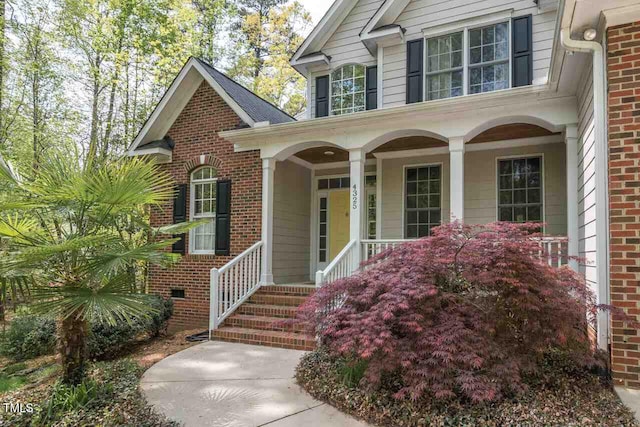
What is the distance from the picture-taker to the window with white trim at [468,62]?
810cm

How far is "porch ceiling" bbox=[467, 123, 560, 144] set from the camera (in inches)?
290

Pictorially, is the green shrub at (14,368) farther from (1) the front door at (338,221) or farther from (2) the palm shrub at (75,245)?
(1) the front door at (338,221)

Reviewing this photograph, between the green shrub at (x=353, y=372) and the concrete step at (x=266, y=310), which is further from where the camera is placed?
the concrete step at (x=266, y=310)

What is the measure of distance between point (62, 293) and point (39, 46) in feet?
46.5

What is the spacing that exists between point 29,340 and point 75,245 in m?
5.33

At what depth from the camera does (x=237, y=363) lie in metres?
5.69

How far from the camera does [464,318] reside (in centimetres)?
412

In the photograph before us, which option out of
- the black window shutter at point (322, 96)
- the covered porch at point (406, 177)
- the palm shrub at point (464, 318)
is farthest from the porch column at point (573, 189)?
the black window shutter at point (322, 96)

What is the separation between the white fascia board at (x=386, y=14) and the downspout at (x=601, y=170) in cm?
516

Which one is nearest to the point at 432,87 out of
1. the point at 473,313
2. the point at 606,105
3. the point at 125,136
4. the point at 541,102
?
the point at 541,102

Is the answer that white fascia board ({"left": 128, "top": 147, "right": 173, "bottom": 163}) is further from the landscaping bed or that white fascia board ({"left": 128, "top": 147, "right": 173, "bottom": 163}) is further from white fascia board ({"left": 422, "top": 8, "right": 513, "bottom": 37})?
the landscaping bed

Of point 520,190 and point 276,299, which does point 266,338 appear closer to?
point 276,299

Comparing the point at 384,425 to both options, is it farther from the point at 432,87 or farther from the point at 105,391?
the point at 432,87

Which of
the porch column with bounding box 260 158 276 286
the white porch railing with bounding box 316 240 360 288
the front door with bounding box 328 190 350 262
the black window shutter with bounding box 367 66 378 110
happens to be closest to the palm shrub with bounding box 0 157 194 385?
the white porch railing with bounding box 316 240 360 288
